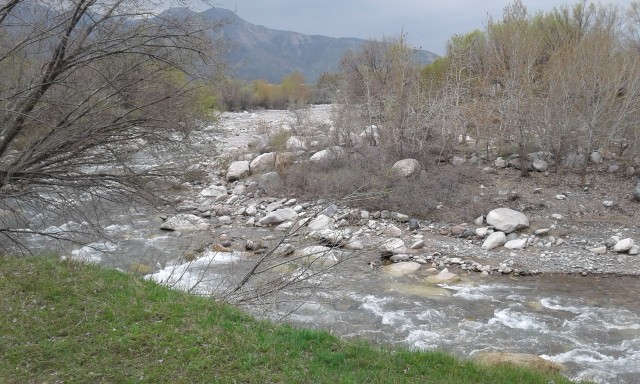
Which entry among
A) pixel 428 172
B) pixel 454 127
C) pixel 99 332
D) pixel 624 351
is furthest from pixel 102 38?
pixel 454 127

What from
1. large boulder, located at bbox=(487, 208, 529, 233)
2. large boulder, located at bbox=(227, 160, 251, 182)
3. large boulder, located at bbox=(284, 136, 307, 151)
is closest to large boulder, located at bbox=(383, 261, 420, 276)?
large boulder, located at bbox=(487, 208, 529, 233)

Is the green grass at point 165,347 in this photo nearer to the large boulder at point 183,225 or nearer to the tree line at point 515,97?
the large boulder at point 183,225

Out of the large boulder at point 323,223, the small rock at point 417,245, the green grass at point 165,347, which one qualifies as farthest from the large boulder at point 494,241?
the green grass at point 165,347

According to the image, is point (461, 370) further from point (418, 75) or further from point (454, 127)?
point (418, 75)

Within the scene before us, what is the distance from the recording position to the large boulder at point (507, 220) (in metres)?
13.0

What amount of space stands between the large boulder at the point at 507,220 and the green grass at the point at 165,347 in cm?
811

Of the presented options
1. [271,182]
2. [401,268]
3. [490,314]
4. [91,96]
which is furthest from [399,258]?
[91,96]

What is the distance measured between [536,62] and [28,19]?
48.2ft

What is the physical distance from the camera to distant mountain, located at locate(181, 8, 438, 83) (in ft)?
23.7

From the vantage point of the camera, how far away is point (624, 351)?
24.5 ft

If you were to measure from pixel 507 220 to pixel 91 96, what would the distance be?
9.45 metres

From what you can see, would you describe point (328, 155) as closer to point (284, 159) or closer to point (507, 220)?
point (284, 159)

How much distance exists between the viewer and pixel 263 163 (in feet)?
61.0

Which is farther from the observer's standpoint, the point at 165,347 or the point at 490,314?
the point at 490,314
